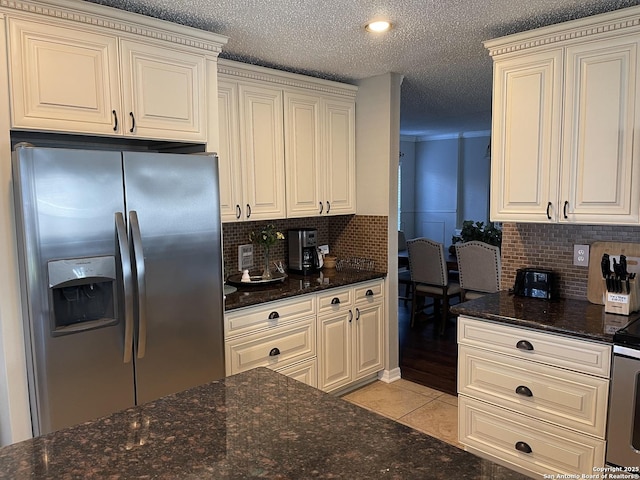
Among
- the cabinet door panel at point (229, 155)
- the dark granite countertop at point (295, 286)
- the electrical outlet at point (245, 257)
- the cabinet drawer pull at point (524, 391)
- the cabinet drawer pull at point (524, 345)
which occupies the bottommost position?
the cabinet drawer pull at point (524, 391)

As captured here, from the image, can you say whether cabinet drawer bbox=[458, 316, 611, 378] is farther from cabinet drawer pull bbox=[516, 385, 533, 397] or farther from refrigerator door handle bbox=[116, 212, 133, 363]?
refrigerator door handle bbox=[116, 212, 133, 363]

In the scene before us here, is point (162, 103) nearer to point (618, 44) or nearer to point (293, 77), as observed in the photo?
Answer: point (293, 77)

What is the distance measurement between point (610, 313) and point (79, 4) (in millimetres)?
2937

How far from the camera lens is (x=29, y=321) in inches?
76.0

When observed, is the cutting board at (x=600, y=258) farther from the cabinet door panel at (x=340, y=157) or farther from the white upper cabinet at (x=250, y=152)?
the white upper cabinet at (x=250, y=152)

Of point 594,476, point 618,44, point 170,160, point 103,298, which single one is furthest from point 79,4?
point 594,476

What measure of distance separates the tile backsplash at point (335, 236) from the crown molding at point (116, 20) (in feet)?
4.37

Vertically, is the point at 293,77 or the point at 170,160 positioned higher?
the point at 293,77

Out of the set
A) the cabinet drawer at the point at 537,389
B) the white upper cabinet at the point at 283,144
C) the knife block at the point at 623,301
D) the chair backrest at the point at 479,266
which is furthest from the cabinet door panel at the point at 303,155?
the knife block at the point at 623,301

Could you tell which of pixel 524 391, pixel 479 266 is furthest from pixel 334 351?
pixel 479 266

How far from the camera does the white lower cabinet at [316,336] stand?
2857 mm

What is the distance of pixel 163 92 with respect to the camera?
2.41 m


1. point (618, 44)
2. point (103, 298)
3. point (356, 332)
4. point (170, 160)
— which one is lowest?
point (356, 332)

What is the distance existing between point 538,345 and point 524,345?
0.21 ft
